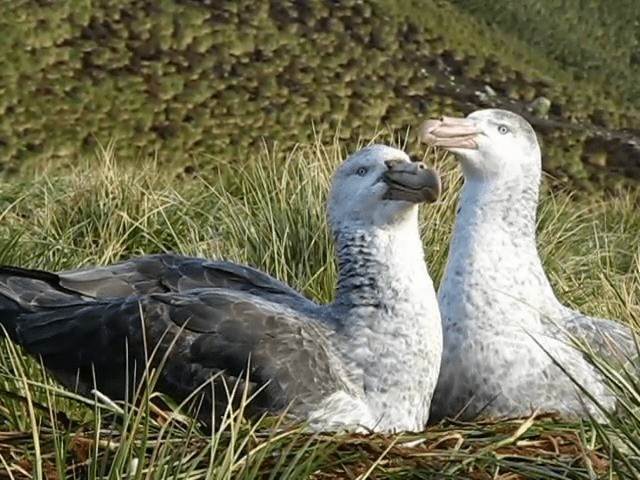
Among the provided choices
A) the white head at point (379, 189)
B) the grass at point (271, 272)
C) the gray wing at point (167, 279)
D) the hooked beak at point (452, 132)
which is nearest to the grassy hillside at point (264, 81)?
the grass at point (271, 272)

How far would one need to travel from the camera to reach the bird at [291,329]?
4.09 m

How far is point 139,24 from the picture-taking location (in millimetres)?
22266

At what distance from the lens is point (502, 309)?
4605 mm

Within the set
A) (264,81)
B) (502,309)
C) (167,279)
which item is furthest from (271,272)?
(264,81)

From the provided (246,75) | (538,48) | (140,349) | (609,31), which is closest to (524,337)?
(140,349)

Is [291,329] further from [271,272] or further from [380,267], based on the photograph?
[271,272]

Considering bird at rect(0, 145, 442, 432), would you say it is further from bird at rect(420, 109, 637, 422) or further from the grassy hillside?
the grassy hillside

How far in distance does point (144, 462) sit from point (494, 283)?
1879mm

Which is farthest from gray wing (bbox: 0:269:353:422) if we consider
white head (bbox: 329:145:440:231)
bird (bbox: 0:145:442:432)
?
white head (bbox: 329:145:440:231)

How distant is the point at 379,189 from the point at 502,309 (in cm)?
54

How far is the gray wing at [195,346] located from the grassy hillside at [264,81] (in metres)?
10.6

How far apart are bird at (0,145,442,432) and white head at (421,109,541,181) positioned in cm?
32

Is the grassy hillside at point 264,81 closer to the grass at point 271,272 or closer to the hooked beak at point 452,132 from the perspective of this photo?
Answer: the grass at point 271,272

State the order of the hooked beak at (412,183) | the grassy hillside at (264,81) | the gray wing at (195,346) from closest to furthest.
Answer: the gray wing at (195,346)
the hooked beak at (412,183)
the grassy hillside at (264,81)
